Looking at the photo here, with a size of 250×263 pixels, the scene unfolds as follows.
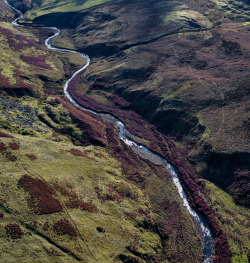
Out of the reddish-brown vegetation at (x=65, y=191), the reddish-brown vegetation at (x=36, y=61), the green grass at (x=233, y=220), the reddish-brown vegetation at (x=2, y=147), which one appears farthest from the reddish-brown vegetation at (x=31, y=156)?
the reddish-brown vegetation at (x=36, y=61)

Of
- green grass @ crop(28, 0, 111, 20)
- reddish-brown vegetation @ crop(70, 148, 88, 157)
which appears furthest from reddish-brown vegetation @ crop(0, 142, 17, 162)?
green grass @ crop(28, 0, 111, 20)

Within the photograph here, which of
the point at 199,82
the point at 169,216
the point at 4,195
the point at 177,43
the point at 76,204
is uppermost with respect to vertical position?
the point at 177,43

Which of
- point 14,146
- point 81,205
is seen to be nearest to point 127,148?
point 81,205

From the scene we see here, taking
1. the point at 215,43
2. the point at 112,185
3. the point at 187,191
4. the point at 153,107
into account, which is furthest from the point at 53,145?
the point at 215,43

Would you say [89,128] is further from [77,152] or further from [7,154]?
[7,154]

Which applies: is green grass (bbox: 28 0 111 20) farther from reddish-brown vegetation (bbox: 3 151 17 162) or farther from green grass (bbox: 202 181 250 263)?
green grass (bbox: 202 181 250 263)

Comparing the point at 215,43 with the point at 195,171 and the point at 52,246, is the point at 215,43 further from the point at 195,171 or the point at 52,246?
the point at 52,246
